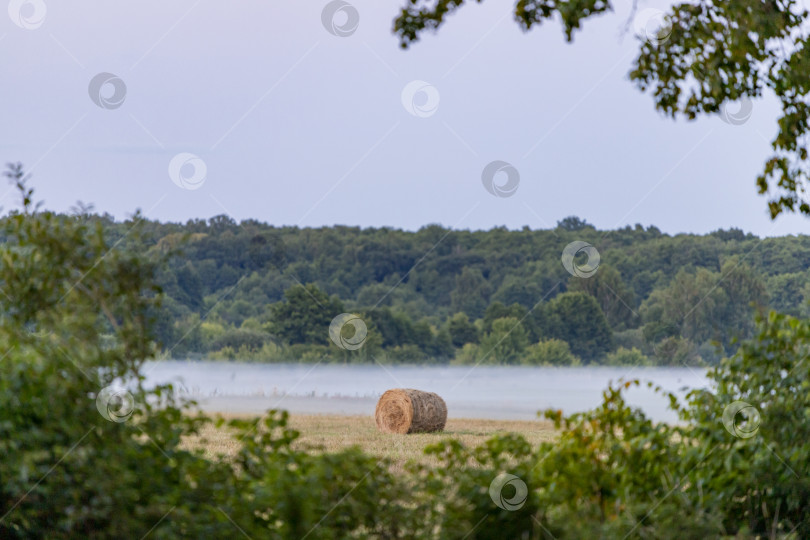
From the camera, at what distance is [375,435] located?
1440 centimetres

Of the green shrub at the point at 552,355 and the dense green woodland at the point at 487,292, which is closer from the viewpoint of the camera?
the dense green woodland at the point at 487,292

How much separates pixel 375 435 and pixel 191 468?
10.8m

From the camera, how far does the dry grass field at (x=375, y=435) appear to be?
1112cm

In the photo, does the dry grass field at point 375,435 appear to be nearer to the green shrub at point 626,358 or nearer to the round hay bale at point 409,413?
the round hay bale at point 409,413

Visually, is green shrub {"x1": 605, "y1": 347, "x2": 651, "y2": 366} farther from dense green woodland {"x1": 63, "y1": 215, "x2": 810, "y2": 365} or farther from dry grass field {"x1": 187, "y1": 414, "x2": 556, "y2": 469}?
dry grass field {"x1": 187, "y1": 414, "x2": 556, "y2": 469}

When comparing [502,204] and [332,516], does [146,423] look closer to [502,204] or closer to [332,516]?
[332,516]

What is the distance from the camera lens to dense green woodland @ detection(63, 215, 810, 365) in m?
38.9

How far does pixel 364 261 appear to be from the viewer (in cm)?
4256

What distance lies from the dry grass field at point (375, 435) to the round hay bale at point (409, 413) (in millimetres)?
242

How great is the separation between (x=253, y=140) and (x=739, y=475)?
1114 inches

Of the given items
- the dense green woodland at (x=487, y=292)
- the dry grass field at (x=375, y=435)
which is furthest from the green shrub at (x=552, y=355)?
the dry grass field at (x=375, y=435)

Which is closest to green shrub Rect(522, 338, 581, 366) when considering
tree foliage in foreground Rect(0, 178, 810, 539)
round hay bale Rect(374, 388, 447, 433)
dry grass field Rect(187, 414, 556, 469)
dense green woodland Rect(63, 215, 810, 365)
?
dense green woodland Rect(63, 215, 810, 365)

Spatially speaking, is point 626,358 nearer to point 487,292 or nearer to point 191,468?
point 487,292

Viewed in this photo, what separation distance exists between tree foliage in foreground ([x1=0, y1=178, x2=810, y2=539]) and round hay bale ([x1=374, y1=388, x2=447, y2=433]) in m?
10.6
